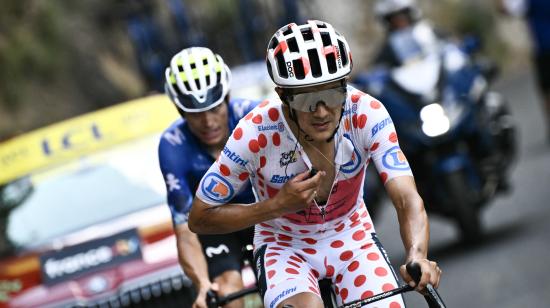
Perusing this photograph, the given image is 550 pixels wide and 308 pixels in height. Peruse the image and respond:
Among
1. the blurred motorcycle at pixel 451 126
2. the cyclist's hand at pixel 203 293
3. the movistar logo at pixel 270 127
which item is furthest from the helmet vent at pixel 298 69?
the blurred motorcycle at pixel 451 126

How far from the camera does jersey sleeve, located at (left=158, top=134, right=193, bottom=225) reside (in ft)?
23.4

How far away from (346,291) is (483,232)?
6567 millimetres

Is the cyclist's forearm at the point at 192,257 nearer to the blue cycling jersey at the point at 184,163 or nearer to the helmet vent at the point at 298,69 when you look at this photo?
the blue cycling jersey at the point at 184,163

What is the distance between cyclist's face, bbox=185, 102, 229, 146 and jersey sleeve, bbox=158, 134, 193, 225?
6.5 inches

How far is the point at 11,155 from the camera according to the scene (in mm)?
9781

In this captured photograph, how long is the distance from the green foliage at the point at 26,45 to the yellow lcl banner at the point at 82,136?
13633 millimetres

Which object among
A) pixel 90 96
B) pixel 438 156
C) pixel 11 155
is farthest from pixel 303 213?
Answer: pixel 90 96

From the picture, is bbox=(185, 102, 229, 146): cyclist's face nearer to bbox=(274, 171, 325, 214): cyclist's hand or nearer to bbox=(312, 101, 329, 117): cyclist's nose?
bbox=(312, 101, 329, 117): cyclist's nose

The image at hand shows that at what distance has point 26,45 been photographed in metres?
23.5

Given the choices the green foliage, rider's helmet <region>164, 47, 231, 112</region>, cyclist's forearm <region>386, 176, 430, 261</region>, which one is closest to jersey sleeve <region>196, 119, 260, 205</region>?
cyclist's forearm <region>386, 176, 430, 261</region>

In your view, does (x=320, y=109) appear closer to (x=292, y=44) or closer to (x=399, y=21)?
(x=292, y=44)

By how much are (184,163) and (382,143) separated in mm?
1802

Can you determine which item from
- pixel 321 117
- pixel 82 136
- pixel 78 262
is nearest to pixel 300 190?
pixel 321 117

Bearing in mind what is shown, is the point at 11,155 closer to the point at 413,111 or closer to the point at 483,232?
the point at 413,111
